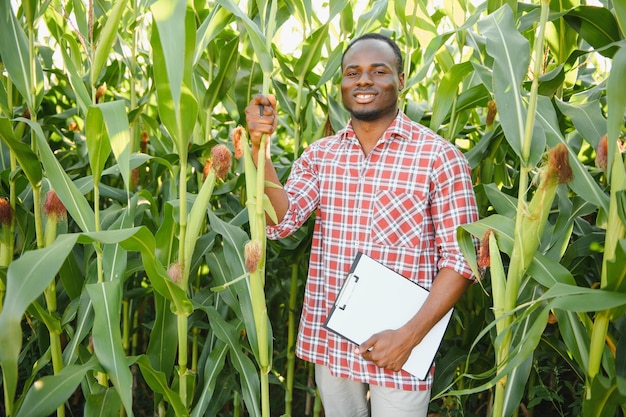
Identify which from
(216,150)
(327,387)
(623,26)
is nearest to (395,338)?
(327,387)

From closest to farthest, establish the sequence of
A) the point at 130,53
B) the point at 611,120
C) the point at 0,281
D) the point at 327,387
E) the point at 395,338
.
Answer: the point at 611,120 < the point at 395,338 < the point at 0,281 < the point at 327,387 < the point at 130,53

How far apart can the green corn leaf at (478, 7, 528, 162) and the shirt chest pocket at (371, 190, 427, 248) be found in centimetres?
42

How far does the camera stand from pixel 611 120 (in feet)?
4.50

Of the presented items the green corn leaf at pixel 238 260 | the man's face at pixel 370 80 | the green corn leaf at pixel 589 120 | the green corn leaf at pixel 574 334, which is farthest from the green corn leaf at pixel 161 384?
the green corn leaf at pixel 589 120

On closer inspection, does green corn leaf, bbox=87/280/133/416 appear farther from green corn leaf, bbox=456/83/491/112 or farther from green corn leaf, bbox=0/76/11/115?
green corn leaf, bbox=456/83/491/112

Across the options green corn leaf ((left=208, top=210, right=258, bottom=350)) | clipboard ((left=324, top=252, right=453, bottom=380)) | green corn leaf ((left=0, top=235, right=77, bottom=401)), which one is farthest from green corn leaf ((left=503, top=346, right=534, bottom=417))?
green corn leaf ((left=0, top=235, right=77, bottom=401))

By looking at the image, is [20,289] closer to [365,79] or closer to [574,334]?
[365,79]

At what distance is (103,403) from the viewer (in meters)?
1.76

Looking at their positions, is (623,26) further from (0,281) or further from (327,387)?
(0,281)

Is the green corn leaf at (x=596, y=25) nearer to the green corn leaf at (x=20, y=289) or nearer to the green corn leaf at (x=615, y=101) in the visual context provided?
the green corn leaf at (x=615, y=101)

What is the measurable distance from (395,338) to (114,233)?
2.92 ft

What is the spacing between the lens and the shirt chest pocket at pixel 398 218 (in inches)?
75.2

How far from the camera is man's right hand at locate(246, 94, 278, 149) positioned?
5.20ft

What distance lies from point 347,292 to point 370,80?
0.67 meters
